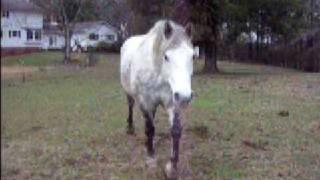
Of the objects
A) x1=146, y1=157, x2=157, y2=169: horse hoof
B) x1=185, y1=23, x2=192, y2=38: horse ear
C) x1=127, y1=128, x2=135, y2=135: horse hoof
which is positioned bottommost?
x1=146, y1=157, x2=157, y2=169: horse hoof

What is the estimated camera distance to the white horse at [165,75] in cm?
612

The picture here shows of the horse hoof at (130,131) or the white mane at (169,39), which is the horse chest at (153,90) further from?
the horse hoof at (130,131)

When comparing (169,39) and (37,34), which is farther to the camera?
(37,34)

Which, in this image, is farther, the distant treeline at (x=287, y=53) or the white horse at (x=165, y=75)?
the distant treeline at (x=287, y=53)

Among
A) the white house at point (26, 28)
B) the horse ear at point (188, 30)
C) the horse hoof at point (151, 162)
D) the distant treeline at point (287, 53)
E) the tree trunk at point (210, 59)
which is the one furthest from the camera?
the white house at point (26, 28)

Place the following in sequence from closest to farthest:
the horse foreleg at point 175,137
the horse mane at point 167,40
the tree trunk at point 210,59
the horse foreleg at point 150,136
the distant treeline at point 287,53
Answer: the horse mane at point 167,40 → the horse foreleg at point 175,137 → the horse foreleg at point 150,136 → the tree trunk at point 210,59 → the distant treeline at point 287,53

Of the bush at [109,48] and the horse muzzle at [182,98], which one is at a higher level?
the bush at [109,48]

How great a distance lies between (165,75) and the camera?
6.70 metres

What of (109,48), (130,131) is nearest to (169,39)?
(130,131)

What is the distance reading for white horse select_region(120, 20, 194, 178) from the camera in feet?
20.1

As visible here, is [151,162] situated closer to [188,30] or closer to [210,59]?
[188,30]

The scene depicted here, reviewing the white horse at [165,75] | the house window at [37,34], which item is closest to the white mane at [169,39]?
the white horse at [165,75]

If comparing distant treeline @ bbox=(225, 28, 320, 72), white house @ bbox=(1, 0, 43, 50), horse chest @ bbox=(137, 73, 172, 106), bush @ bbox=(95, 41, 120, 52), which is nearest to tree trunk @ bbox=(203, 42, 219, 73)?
distant treeline @ bbox=(225, 28, 320, 72)

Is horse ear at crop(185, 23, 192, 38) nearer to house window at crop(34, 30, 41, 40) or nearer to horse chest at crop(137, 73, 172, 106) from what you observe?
horse chest at crop(137, 73, 172, 106)
